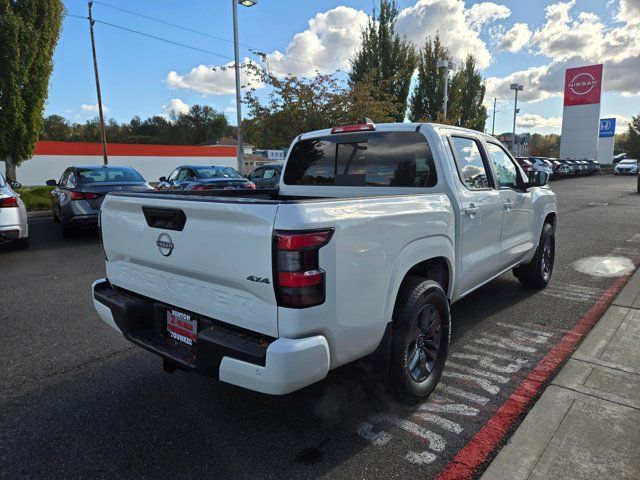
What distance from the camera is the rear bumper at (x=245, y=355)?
2.18 meters

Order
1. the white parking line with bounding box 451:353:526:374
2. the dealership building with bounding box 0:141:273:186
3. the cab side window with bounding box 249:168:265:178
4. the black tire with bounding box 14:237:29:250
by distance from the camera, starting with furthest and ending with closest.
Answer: the dealership building with bounding box 0:141:273:186 → the cab side window with bounding box 249:168:265:178 → the black tire with bounding box 14:237:29:250 → the white parking line with bounding box 451:353:526:374

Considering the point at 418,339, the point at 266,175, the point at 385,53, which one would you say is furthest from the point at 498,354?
the point at 385,53

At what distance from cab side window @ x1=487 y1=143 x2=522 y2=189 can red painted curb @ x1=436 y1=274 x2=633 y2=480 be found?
1.52 metres

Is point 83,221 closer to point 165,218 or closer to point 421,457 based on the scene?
point 165,218

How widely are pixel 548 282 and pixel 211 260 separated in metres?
4.97

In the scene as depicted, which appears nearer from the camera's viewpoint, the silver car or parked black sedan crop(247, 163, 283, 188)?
the silver car

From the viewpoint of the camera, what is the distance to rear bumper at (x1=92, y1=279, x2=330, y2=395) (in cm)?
218

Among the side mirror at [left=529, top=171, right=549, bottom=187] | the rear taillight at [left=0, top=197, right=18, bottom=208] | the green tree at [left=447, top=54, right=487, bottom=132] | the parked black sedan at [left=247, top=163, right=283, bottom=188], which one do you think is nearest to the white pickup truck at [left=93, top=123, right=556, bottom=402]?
the side mirror at [left=529, top=171, right=549, bottom=187]

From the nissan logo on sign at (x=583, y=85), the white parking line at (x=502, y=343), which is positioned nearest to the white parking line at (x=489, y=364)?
the white parking line at (x=502, y=343)

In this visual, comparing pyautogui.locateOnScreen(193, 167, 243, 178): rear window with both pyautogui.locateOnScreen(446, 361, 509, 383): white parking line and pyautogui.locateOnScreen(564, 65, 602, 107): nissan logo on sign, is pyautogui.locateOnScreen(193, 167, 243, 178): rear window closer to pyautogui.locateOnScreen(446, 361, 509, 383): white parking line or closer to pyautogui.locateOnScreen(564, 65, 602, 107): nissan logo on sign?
pyautogui.locateOnScreen(446, 361, 509, 383): white parking line

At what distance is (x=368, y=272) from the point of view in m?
2.47

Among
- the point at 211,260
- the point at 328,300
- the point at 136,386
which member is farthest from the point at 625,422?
the point at 136,386

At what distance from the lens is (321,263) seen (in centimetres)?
222

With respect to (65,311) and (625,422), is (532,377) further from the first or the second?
(65,311)
